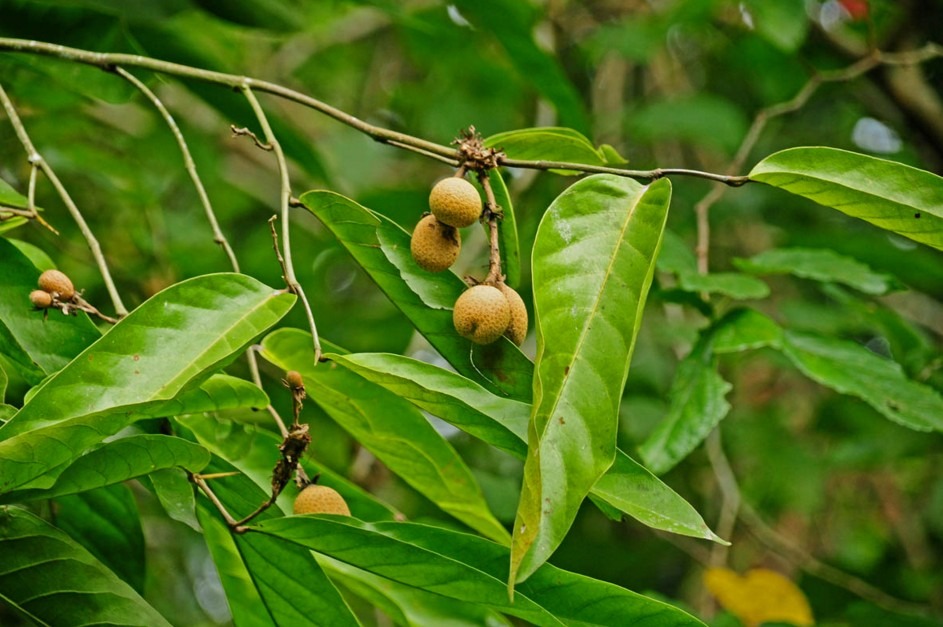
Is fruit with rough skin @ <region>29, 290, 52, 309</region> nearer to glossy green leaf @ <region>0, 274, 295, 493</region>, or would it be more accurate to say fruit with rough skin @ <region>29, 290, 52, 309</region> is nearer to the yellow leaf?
glossy green leaf @ <region>0, 274, 295, 493</region>

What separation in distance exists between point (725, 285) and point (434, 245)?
65cm

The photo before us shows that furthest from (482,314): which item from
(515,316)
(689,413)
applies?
(689,413)

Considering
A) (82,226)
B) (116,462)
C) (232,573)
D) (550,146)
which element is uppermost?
(550,146)

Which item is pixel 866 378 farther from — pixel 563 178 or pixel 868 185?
pixel 563 178

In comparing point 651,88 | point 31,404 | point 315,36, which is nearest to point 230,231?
point 315,36

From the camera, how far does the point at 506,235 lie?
0.80 metres

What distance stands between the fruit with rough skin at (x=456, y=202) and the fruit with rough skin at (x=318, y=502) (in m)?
0.24

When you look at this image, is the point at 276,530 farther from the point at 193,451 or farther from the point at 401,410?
the point at 401,410

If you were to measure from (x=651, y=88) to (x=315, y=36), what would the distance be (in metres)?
1.17

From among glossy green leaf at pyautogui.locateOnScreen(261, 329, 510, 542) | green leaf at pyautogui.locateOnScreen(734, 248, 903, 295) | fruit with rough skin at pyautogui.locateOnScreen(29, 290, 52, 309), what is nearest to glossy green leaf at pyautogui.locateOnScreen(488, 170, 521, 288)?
glossy green leaf at pyautogui.locateOnScreen(261, 329, 510, 542)

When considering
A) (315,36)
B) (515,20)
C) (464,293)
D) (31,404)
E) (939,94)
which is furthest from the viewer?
(939,94)

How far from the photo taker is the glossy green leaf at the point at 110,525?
2.97 ft

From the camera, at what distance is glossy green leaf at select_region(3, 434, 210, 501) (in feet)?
2.30

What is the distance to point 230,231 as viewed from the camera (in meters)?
2.90
